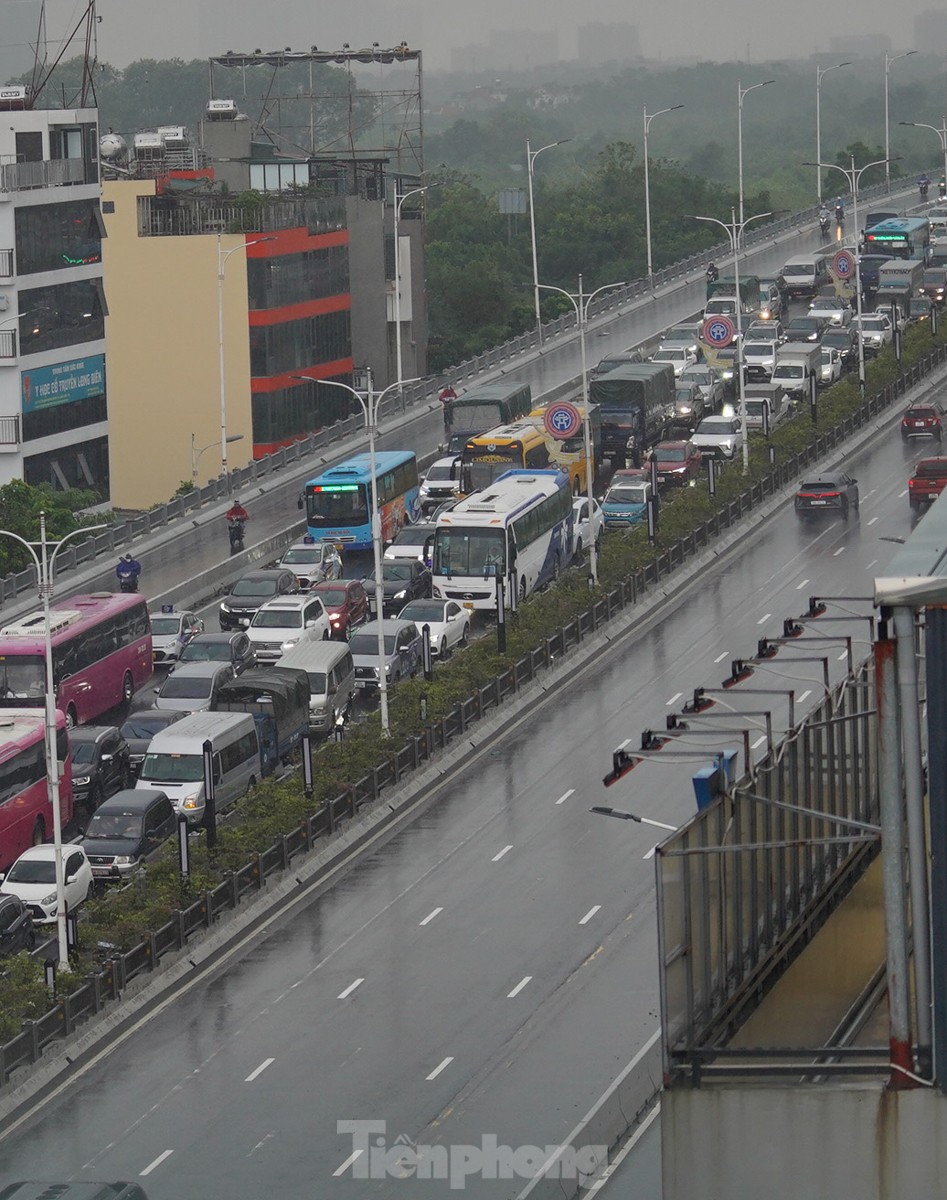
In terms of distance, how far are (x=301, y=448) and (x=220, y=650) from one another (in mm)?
26001

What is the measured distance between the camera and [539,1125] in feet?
106

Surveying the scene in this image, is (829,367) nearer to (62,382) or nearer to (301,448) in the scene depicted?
(301,448)

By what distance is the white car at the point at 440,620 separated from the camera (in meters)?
57.8

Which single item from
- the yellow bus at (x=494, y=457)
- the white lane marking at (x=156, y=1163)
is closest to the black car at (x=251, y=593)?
the yellow bus at (x=494, y=457)

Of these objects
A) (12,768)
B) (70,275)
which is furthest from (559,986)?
(70,275)

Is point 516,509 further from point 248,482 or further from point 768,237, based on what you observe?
point 768,237

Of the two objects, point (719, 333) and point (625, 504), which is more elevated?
point (719, 333)

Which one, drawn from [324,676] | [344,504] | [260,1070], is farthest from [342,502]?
[260,1070]

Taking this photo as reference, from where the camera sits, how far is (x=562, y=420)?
68625 mm

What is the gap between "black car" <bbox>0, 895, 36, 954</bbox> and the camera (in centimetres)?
3888

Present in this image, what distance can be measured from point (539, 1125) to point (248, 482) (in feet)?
153

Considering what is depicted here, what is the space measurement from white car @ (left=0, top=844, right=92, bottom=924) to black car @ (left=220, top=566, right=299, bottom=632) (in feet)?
61.5

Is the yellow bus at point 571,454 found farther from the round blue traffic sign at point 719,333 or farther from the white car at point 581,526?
the round blue traffic sign at point 719,333

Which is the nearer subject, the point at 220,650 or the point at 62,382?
the point at 220,650
